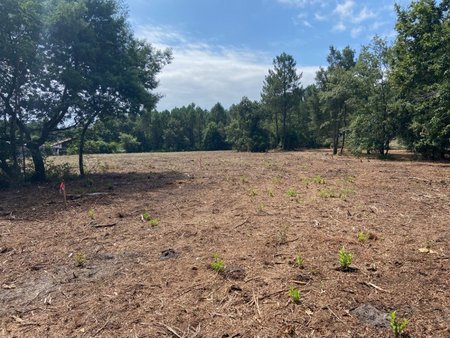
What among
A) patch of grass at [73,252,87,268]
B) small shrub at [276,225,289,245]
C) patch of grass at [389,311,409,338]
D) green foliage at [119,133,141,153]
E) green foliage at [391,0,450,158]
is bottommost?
patch of grass at [73,252,87,268]

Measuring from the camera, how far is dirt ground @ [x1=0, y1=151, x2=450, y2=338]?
10.5 feet

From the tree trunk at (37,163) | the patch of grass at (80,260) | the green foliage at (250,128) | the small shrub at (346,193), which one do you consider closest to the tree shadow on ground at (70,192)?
the tree trunk at (37,163)

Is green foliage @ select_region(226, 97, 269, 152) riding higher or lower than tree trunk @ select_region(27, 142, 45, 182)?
higher

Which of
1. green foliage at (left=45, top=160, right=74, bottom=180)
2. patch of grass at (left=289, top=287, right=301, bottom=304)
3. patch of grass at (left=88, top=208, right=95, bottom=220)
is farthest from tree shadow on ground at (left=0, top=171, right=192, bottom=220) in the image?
patch of grass at (left=289, top=287, right=301, bottom=304)

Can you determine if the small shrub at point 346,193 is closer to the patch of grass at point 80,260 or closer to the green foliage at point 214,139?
the patch of grass at point 80,260

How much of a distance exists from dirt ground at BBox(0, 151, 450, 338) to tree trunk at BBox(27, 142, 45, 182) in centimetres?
551

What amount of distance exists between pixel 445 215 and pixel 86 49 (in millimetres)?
14243

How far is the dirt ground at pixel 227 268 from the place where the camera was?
10.5ft

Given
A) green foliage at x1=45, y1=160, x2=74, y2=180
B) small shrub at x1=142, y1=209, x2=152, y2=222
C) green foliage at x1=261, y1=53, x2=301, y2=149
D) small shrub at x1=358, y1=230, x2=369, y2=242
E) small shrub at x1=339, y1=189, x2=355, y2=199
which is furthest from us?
green foliage at x1=261, y1=53, x2=301, y2=149

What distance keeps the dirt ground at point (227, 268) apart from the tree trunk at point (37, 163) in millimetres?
5515

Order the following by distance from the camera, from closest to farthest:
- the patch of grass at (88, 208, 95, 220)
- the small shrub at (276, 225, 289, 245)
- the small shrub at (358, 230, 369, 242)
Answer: the small shrub at (358, 230, 369, 242), the small shrub at (276, 225, 289, 245), the patch of grass at (88, 208, 95, 220)

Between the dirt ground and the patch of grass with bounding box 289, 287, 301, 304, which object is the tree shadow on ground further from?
the patch of grass with bounding box 289, 287, 301, 304

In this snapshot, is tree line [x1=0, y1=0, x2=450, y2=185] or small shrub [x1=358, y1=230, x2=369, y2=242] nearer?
small shrub [x1=358, y1=230, x2=369, y2=242]

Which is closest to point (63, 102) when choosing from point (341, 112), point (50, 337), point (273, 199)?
point (273, 199)
